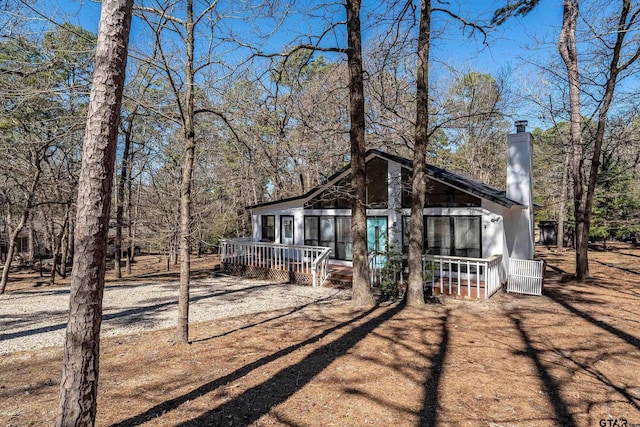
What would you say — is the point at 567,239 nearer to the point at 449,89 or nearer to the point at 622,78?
the point at 449,89

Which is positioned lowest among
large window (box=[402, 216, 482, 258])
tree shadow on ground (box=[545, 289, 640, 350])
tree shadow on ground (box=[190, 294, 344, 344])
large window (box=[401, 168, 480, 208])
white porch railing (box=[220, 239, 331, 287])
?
tree shadow on ground (box=[545, 289, 640, 350])

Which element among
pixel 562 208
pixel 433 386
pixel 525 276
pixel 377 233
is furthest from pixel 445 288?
pixel 562 208

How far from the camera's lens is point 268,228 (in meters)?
14.9

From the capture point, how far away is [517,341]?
18.2 ft

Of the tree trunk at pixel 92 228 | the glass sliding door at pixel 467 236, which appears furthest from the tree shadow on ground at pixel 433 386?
the glass sliding door at pixel 467 236

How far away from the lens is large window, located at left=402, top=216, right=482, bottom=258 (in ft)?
34.0

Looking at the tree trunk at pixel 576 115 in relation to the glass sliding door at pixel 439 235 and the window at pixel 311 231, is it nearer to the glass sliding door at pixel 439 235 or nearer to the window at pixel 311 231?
the glass sliding door at pixel 439 235

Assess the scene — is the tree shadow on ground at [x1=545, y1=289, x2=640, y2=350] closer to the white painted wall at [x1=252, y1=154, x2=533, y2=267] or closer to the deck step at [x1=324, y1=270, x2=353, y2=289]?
the white painted wall at [x1=252, y1=154, x2=533, y2=267]

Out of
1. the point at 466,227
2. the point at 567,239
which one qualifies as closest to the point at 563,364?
the point at 466,227

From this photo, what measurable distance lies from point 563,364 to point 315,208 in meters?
9.66

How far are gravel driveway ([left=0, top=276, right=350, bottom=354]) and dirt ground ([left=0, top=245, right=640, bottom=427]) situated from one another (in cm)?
72

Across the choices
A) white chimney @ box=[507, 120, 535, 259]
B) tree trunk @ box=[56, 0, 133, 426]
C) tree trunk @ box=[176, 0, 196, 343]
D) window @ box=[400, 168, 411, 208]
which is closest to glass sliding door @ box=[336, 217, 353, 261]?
window @ box=[400, 168, 411, 208]

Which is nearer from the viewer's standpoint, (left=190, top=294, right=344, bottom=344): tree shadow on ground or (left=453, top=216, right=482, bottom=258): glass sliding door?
(left=190, top=294, right=344, bottom=344): tree shadow on ground

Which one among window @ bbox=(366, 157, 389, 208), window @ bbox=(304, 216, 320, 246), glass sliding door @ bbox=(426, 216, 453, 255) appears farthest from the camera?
window @ bbox=(304, 216, 320, 246)
